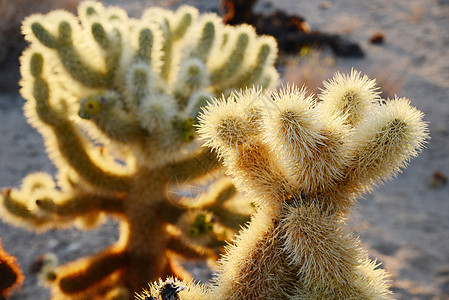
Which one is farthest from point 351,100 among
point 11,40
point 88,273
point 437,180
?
point 11,40

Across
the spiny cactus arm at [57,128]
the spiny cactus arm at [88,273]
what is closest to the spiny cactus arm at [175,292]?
the spiny cactus arm at [57,128]

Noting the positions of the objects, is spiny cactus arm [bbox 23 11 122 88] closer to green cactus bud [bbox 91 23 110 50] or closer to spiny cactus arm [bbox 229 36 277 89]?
green cactus bud [bbox 91 23 110 50]

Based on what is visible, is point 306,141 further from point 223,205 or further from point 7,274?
point 7,274

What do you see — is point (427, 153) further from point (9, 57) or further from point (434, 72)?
point (9, 57)

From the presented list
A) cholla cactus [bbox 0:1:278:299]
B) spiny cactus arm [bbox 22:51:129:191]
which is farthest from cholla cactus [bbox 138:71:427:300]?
spiny cactus arm [bbox 22:51:129:191]

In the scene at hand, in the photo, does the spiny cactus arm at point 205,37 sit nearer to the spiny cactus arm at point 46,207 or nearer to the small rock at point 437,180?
the spiny cactus arm at point 46,207
